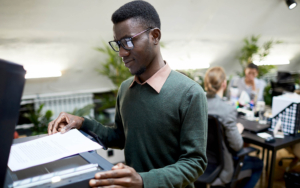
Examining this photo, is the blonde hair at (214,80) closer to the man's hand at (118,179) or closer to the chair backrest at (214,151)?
the chair backrest at (214,151)

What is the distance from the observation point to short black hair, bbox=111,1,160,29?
0.94m

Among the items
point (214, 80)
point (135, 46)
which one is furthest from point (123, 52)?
point (214, 80)

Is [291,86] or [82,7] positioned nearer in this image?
[82,7]

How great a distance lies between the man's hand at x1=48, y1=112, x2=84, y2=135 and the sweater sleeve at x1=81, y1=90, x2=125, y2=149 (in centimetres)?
5

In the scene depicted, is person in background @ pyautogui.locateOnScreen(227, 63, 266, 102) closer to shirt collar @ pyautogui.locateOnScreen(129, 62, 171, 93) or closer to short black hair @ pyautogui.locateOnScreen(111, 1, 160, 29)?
shirt collar @ pyautogui.locateOnScreen(129, 62, 171, 93)

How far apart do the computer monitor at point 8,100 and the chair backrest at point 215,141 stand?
1696mm

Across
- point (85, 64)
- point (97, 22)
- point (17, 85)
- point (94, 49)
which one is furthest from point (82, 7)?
point (17, 85)

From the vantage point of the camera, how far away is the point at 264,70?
214 inches

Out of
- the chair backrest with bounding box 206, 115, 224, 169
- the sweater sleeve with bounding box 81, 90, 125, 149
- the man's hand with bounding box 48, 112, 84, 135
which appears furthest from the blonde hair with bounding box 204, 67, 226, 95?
the man's hand with bounding box 48, 112, 84, 135

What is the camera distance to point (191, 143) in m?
0.87

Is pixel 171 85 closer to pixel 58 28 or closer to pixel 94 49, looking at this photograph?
pixel 58 28

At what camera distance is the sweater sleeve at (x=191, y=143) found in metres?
0.77

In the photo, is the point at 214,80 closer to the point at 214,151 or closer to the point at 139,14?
the point at 214,151

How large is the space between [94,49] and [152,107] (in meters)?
2.78
